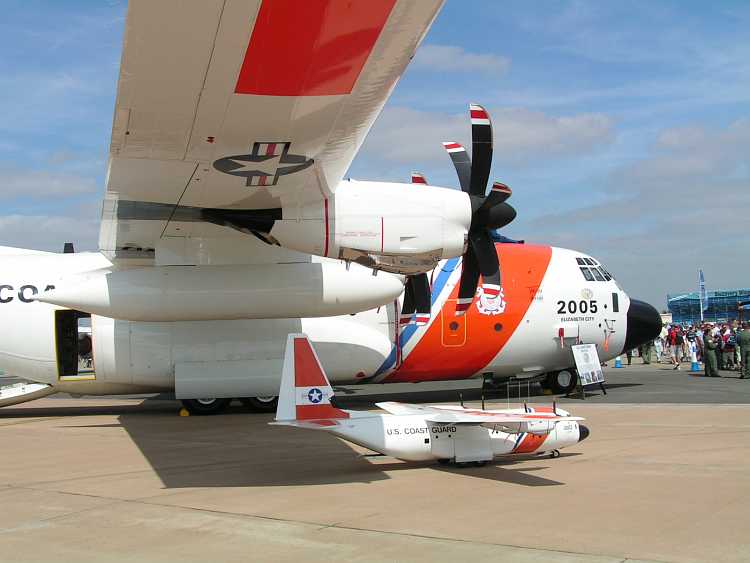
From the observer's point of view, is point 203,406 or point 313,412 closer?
point 313,412

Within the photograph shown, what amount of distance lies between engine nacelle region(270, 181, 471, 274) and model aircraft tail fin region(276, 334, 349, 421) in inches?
61.3

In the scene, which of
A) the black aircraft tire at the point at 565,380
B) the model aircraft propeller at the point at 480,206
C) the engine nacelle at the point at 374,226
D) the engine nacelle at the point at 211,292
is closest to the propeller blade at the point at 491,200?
the model aircraft propeller at the point at 480,206

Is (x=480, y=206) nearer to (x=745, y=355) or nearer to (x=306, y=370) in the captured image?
(x=306, y=370)

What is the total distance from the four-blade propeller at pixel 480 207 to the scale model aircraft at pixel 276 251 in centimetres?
3

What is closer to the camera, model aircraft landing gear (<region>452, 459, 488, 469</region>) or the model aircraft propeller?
model aircraft landing gear (<region>452, 459, 488, 469</region>)

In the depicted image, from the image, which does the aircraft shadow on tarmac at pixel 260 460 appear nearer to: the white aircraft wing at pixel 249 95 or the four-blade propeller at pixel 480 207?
the four-blade propeller at pixel 480 207

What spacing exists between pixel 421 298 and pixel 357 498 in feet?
21.5

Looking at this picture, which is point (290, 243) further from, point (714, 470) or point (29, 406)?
point (29, 406)

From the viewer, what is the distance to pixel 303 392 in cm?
1054

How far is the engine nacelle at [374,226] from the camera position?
36.7 feet

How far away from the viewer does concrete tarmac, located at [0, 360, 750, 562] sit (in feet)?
23.0

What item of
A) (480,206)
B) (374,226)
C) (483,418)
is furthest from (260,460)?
(480,206)

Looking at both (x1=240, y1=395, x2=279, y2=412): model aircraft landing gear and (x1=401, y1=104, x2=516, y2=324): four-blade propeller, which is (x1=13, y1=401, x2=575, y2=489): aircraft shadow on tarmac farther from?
(x1=401, y1=104, x2=516, y2=324): four-blade propeller

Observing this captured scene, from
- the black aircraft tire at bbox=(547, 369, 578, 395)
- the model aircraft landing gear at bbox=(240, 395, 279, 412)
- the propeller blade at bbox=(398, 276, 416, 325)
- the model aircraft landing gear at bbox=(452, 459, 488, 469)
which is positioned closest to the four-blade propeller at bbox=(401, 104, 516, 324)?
the propeller blade at bbox=(398, 276, 416, 325)
